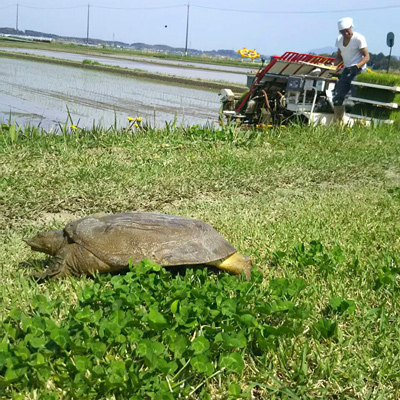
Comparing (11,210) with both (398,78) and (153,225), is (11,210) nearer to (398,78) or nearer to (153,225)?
(153,225)

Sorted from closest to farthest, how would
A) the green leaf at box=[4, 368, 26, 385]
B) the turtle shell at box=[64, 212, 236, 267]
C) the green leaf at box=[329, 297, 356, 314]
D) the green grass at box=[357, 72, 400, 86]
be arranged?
the green leaf at box=[4, 368, 26, 385] → the green leaf at box=[329, 297, 356, 314] → the turtle shell at box=[64, 212, 236, 267] → the green grass at box=[357, 72, 400, 86]

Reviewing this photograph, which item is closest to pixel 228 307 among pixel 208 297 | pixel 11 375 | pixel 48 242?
pixel 208 297

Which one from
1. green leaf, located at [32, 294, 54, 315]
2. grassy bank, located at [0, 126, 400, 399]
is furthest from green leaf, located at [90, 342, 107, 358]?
green leaf, located at [32, 294, 54, 315]

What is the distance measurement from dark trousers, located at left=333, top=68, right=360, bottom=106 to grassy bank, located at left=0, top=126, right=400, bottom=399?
11.5 feet

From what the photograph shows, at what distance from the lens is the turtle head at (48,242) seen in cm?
289

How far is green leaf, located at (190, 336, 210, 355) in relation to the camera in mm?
1959

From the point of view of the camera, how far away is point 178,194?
481cm

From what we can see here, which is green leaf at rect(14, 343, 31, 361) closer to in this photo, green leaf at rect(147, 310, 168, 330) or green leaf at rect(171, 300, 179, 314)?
green leaf at rect(147, 310, 168, 330)

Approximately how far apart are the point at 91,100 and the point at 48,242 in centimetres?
1118

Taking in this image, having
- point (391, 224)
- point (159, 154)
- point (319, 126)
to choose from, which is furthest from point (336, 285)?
point (319, 126)

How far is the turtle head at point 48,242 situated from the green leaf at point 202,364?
4.10ft

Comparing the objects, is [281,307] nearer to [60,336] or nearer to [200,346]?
[200,346]

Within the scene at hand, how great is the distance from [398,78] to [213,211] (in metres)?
8.30

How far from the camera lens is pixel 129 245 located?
2.75m
